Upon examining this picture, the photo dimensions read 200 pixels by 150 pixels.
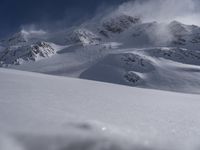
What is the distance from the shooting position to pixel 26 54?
5891 inches

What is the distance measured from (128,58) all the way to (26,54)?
57821 mm

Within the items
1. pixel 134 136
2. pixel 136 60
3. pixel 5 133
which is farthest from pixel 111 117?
pixel 136 60

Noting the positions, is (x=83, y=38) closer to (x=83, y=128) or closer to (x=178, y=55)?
(x=178, y=55)

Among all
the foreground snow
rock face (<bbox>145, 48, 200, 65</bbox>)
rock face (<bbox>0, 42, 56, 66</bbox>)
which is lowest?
rock face (<bbox>145, 48, 200, 65</bbox>)

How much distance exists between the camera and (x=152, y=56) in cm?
12512

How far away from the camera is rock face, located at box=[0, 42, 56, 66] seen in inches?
5712

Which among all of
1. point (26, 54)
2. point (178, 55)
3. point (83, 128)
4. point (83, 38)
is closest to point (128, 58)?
point (178, 55)

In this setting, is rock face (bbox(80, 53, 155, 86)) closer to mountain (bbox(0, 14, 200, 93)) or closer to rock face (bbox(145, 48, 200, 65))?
mountain (bbox(0, 14, 200, 93))

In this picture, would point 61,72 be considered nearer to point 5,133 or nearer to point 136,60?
point 136,60

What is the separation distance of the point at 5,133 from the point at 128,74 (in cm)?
9696

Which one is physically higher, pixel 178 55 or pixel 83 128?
pixel 83 128

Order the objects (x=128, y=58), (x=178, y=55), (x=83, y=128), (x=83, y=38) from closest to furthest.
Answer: (x=83, y=128), (x=128, y=58), (x=178, y=55), (x=83, y=38)

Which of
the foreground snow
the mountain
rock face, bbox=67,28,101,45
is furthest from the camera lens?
rock face, bbox=67,28,101,45

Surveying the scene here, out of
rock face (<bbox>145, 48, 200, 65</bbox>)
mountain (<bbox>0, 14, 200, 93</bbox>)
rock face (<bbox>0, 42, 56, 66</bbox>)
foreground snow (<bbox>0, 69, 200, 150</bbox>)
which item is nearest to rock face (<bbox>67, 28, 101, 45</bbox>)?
mountain (<bbox>0, 14, 200, 93</bbox>)
